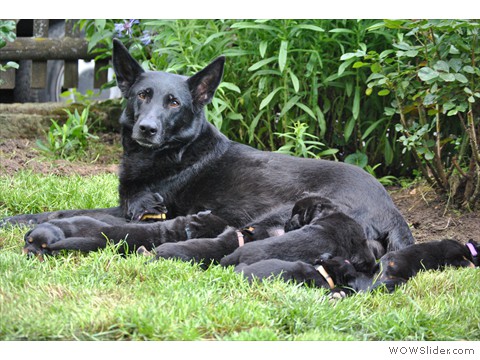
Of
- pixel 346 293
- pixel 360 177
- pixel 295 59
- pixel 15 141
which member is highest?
pixel 295 59

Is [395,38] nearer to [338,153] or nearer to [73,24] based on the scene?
[338,153]

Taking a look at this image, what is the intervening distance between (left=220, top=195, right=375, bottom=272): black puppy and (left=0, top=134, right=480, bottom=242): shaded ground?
51.7 inches

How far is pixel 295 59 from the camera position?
23.7ft

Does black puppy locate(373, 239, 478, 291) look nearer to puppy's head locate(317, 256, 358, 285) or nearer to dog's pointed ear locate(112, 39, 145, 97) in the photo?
puppy's head locate(317, 256, 358, 285)

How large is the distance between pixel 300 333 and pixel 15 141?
5.65 meters

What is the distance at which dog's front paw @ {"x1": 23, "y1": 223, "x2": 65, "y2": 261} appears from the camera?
4.57 m

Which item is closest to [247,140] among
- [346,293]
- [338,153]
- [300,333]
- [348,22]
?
[338,153]

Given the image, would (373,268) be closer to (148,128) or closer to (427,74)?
(427,74)

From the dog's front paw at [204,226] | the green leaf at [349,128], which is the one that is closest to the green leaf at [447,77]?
the green leaf at [349,128]

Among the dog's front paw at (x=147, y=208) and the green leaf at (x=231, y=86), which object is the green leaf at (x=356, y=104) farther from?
the dog's front paw at (x=147, y=208)

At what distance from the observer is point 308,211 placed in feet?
16.3

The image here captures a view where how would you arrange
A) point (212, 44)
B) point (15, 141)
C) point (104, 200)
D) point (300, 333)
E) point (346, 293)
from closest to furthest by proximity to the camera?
1. point (300, 333)
2. point (346, 293)
3. point (104, 200)
4. point (212, 44)
5. point (15, 141)

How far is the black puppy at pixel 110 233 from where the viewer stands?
4.58 meters

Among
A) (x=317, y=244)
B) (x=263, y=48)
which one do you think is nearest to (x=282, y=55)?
(x=263, y=48)
